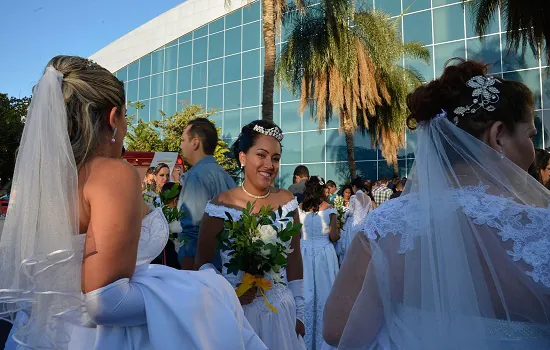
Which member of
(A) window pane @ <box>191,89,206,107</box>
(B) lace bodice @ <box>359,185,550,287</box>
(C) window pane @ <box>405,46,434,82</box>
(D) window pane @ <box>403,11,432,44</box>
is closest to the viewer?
(B) lace bodice @ <box>359,185,550,287</box>

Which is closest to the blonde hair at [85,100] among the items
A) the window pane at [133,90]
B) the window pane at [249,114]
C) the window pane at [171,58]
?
the window pane at [249,114]

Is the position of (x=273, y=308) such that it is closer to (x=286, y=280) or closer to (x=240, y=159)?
(x=286, y=280)

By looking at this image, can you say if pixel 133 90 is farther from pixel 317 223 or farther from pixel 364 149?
pixel 317 223

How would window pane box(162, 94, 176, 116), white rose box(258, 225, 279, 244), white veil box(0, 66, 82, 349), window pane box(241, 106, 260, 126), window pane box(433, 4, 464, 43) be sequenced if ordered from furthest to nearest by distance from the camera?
window pane box(162, 94, 176, 116) < window pane box(241, 106, 260, 126) < window pane box(433, 4, 464, 43) < white rose box(258, 225, 279, 244) < white veil box(0, 66, 82, 349)

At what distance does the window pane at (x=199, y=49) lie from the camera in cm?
2981

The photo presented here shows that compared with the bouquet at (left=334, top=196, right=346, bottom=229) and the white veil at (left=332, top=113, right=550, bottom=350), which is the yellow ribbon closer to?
the white veil at (left=332, top=113, right=550, bottom=350)

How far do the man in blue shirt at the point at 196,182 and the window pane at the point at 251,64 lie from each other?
23.1 meters

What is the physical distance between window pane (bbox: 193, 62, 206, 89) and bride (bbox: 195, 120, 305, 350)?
26346mm

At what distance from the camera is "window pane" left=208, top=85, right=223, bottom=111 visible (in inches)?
1132

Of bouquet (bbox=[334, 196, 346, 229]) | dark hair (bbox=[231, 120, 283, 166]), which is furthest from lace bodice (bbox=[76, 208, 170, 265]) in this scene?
bouquet (bbox=[334, 196, 346, 229])

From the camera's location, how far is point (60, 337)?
1.96m

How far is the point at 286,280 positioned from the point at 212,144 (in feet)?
5.34

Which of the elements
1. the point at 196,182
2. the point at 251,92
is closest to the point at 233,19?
the point at 251,92

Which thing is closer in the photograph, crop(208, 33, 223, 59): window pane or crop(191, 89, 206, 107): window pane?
crop(208, 33, 223, 59): window pane
